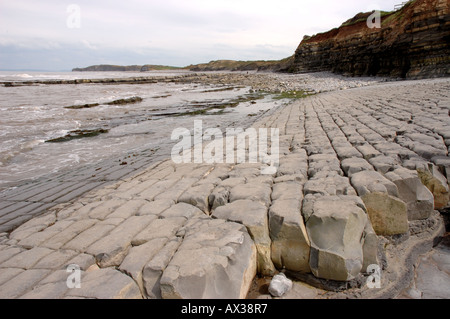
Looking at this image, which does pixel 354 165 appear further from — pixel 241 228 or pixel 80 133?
pixel 80 133

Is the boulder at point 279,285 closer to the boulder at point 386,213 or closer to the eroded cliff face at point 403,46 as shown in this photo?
the boulder at point 386,213

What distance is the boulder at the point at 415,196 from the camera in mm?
2916

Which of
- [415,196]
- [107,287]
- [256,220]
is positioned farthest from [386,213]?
[107,287]

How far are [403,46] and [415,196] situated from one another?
2431 centimetres

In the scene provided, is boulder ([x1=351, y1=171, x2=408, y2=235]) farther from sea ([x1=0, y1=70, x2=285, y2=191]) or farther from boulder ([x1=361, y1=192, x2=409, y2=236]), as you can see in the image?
sea ([x1=0, y1=70, x2=285, y2=191])

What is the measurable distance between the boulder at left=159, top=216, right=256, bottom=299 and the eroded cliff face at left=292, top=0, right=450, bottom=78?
71.6 feet

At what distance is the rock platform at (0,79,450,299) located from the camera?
6.89 ft

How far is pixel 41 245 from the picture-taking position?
9.27 feet

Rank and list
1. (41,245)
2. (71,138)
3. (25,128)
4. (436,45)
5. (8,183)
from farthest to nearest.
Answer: (436,45)
(25,128)
(71,138)
(8,183)
(41,245)

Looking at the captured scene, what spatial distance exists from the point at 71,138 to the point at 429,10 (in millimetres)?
24140

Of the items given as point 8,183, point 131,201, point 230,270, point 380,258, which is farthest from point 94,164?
point 380,258

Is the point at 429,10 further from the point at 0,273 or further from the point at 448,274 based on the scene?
the point at 0,273

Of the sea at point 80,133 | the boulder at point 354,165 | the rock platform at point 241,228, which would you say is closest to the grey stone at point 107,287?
the rock platform at point 241,228

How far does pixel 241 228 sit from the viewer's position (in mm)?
2467
